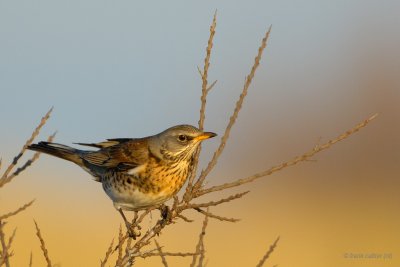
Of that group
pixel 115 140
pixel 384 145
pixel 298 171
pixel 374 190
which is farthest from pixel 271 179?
pixel 115 140

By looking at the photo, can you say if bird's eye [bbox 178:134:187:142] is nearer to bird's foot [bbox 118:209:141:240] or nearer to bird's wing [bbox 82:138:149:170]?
bird's wing [bbox 82:138:149:170]

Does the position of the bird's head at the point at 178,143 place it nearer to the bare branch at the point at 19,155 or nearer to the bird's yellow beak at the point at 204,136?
the bird's yellow beak at the point at 204,136

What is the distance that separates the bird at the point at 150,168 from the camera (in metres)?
6.76

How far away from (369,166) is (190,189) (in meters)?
19.5

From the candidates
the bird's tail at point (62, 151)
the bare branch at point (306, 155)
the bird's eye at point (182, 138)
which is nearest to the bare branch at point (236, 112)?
the bare branch at point (306, 155)

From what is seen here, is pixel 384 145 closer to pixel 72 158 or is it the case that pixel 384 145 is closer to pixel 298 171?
pixel 298 171

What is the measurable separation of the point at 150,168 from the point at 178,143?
13.3 inches

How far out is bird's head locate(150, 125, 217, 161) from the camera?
6.79m

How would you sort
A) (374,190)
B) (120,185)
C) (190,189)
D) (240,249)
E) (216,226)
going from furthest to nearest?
(374,190), (216,226), (240,249), (120,185), (190,189)

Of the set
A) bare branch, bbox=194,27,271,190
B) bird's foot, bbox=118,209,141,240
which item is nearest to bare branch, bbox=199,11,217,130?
bare branch, bbox=194,27,271,190

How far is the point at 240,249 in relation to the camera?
58.0 ft

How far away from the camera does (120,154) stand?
24.2 ft

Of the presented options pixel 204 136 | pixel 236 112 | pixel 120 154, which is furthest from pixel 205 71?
pixel 120 154

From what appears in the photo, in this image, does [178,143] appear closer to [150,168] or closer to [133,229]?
[150,168]
